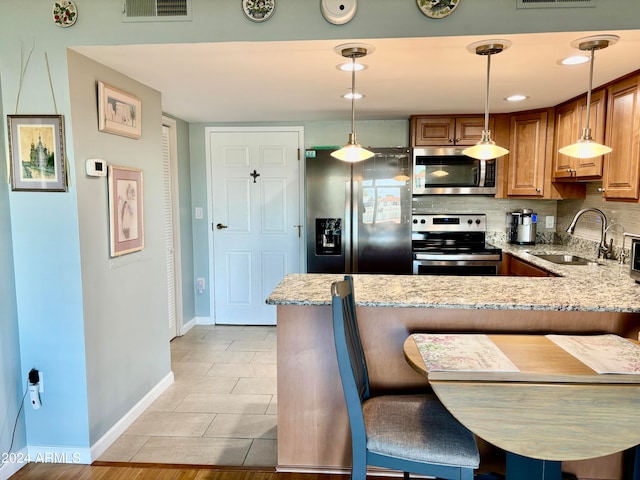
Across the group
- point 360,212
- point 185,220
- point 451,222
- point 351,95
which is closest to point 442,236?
point 451,222

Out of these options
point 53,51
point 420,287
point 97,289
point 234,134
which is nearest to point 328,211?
point 234,134

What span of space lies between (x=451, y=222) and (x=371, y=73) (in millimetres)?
2207

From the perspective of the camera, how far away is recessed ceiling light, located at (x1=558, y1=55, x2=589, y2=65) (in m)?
2.31

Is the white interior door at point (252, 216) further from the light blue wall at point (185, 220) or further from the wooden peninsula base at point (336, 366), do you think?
the wooden peninsula base at point (336, 366)

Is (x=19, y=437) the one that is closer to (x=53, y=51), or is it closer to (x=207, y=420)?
(x=207, y=420)

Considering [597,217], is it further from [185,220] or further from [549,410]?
[185,220]

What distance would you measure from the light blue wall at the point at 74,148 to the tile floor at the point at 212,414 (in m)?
0.29

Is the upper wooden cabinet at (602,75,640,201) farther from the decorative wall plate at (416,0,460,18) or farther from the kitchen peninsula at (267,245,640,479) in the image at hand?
the decorative wall plate at (416,0,460,18)

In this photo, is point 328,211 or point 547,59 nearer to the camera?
point 547,59

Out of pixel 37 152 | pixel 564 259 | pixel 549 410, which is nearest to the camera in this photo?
pixel 549 410

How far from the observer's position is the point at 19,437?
230 centimetres

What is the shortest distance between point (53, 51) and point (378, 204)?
2.70m

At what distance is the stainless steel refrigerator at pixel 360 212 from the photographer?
13.2 feet

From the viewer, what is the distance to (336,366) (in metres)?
2.18
